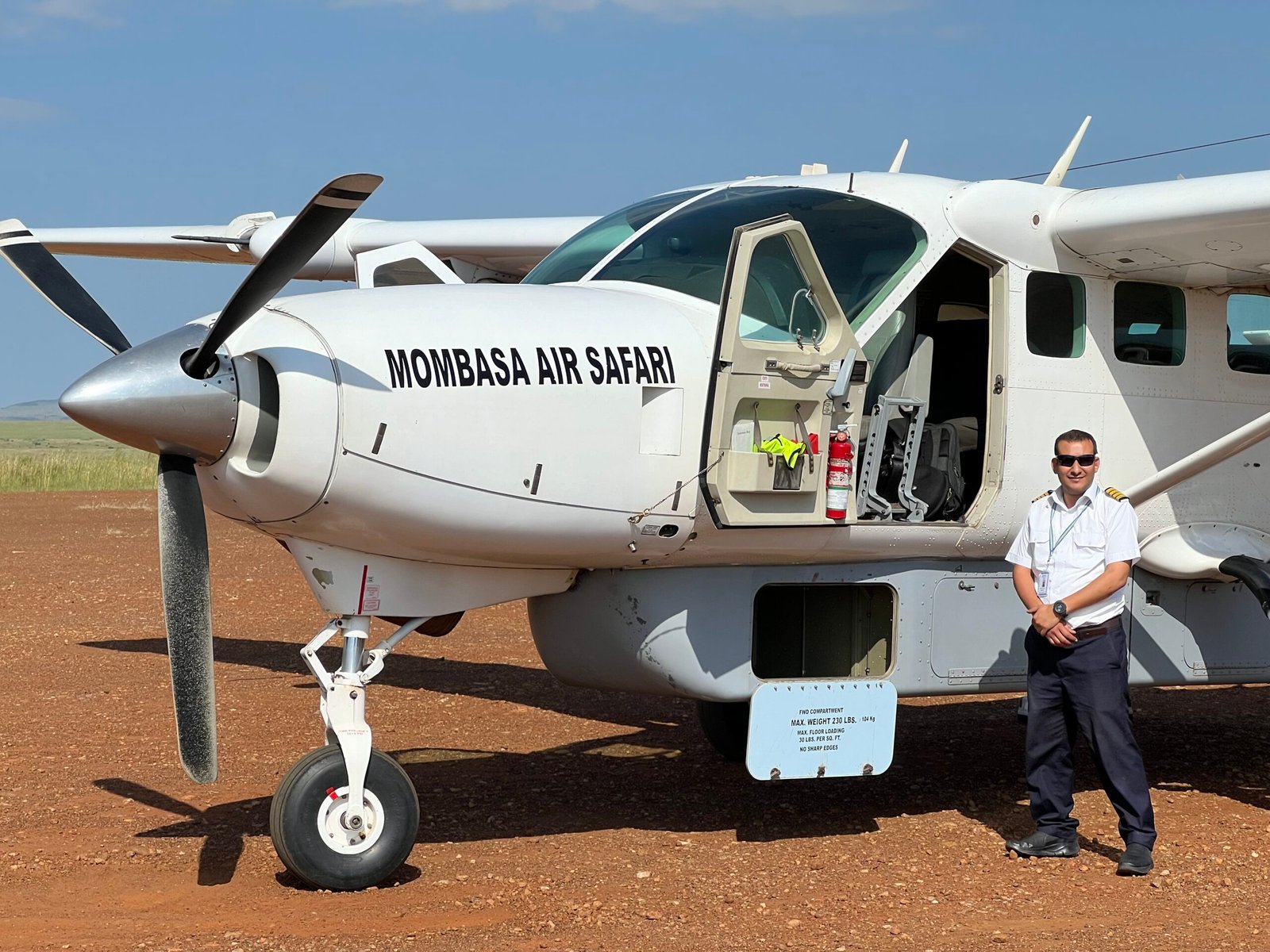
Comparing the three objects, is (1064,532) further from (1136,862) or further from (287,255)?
(287,255)

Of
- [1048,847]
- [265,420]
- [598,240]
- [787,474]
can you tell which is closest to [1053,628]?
[1048,847]

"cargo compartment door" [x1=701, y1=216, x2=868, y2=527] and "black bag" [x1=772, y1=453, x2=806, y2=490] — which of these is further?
"black bag" [x1=772, y1=453, x2=806, y2=490]

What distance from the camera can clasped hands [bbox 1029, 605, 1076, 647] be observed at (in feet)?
19.9

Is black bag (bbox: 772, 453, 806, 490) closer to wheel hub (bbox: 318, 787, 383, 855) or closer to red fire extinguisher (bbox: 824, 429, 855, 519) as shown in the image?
red fire extinguisher (bbox: 824, 429, 855, 519)

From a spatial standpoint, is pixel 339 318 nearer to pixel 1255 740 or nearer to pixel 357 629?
pixel 357 629

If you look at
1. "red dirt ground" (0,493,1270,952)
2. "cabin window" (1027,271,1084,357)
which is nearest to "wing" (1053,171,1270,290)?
"cabin window" (1027,271,1084,357)

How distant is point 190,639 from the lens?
578 centimetres

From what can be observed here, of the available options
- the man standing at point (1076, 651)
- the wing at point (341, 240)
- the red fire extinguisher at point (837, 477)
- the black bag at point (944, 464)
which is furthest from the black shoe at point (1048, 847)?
the wing at point (341, 240)

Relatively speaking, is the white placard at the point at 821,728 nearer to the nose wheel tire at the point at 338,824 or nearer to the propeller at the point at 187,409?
the nose wheel tire at the point at 338,824

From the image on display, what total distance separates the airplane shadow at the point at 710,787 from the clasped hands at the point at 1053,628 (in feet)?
3.28

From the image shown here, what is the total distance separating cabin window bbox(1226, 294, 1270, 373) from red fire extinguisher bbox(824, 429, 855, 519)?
254cm

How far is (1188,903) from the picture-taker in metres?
5.64

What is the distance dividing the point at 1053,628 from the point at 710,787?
2.37 metres

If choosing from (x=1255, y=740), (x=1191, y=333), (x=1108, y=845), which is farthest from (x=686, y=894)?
(x=1255, y=740)
